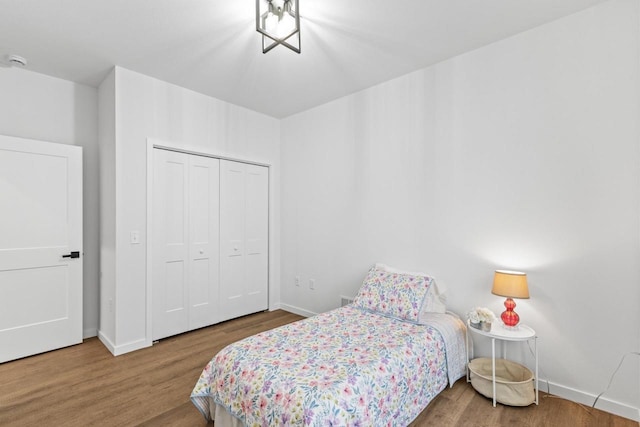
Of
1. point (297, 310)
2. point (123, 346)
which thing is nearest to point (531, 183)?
point (297, 310)

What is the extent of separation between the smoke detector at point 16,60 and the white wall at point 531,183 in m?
3.09

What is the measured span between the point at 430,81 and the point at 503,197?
1263 millimetres

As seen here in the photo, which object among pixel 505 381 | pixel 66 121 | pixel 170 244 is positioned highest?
pixel 66 121

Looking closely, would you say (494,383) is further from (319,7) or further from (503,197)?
(319,7)

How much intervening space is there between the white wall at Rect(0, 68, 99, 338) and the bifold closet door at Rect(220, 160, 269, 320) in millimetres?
1321

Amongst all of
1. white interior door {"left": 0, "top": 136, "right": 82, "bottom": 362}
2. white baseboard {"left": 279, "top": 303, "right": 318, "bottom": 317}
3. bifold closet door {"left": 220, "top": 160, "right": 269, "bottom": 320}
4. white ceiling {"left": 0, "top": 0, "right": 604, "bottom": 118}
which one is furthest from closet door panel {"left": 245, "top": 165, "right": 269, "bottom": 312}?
white interior door {"left": 0, "top": 136, "right": 82, "bottom": 362}

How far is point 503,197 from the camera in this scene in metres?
2.44

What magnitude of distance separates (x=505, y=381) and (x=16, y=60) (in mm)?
4698

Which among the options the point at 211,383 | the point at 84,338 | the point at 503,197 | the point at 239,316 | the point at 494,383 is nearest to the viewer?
the point at 211,383

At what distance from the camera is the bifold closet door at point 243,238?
12.3 ft

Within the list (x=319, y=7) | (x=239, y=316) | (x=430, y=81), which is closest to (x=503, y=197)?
(x=430, y=81)

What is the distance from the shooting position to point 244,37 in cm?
240

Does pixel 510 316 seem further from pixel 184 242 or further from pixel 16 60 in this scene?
pixel 16 60

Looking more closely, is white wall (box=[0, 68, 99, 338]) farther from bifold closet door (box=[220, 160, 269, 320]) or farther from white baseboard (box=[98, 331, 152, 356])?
bifold closet door (box=[220, 160, 269, 320])
